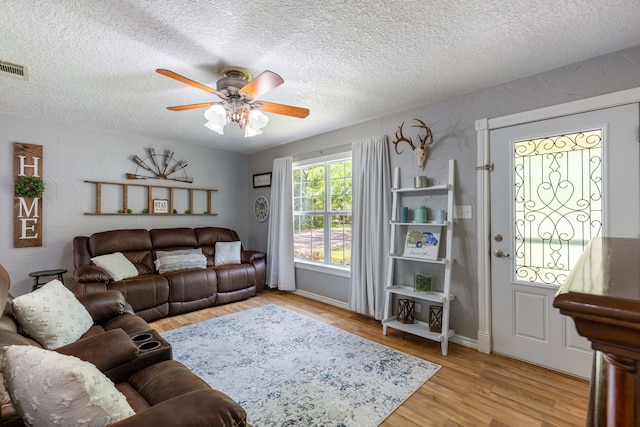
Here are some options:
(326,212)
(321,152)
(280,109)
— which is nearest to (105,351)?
(280,109)

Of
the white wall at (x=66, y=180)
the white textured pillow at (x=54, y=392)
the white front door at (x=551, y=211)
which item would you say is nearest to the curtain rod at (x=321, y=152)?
the white front door at (x=551, y=211)

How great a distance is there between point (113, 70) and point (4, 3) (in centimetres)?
Answer: 76

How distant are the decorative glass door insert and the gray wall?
1.11ft

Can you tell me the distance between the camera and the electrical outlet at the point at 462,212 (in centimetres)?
283

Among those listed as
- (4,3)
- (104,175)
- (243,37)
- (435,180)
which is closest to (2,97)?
(104,175)

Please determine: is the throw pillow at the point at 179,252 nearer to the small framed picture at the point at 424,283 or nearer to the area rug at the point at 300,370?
the area rug at the point at 300,370

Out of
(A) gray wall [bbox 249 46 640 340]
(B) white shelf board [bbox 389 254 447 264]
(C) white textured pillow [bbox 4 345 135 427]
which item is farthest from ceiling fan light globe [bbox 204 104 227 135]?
(B) white shelf board [bbox 389 254 447 264]

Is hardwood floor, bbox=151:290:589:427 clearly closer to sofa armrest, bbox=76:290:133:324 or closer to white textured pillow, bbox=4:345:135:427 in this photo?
white textured pillow, bbox=4:345:135:427

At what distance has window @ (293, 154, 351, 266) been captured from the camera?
415 centimetres

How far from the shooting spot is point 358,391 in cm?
213

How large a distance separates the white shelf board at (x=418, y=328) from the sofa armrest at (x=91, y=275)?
313 centimetres

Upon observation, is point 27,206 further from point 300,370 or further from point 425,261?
point 425,261

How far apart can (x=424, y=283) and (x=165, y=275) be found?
3163mm

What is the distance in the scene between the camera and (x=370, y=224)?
3.61m
